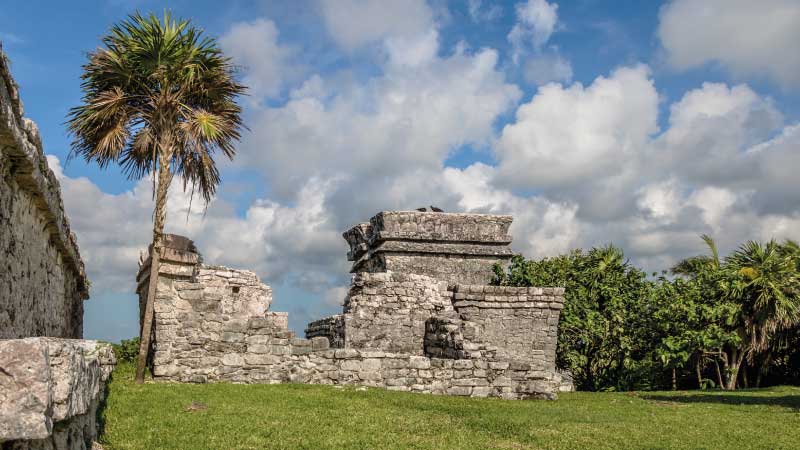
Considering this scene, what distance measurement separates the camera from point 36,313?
7.36 meters

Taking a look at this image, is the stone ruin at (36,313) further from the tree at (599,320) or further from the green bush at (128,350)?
the tree at (599,320)

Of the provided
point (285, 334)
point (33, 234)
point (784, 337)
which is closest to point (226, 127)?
point (285, 334)

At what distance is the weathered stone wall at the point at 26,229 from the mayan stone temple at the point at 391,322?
2.54m

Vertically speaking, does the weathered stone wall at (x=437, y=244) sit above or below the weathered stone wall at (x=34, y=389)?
above

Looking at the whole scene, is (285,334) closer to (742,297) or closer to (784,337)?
(742,297)

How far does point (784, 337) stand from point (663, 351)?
509 centimetres

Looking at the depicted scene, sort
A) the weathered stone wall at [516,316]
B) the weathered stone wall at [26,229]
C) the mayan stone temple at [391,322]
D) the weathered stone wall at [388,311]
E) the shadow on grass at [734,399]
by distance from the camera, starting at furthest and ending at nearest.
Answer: the weathered stone wall at [516,316] → the weathered stone wall at [388,311] → the shadow on grass at [734,399] → the mayan stone temple at [391,322] → the weathered stone wall at [26,229]

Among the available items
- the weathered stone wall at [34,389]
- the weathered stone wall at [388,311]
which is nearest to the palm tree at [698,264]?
the weathered stone wall at [388,311]

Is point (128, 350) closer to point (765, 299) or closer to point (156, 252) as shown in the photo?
point (156, 252)

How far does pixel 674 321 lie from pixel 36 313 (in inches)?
630

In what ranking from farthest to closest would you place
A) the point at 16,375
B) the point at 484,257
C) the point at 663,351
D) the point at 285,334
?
the point at 484,257, the point at 663,351, the point at 285,334, the point at 16,375

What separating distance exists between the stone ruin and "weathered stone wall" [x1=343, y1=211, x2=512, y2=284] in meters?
9.12

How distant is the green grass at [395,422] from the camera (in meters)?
7.01

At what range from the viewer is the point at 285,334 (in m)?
11.8
